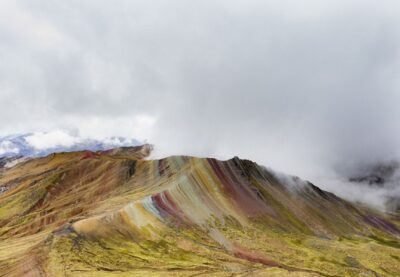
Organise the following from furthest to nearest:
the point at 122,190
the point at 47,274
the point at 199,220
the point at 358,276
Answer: the point at 122,190 → the point at 199,220 → the point at 358,276 → the point at 47,274

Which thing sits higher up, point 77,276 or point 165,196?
point 165,196

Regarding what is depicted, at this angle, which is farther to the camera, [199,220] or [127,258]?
[199,220]

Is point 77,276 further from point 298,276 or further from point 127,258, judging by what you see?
point 298,276

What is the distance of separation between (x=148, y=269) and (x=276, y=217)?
96.6 m

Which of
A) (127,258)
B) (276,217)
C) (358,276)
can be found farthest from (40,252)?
(276,217)

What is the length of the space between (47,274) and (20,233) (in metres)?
82.3

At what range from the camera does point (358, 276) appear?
423 feet

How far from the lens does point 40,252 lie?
10694 centimetres

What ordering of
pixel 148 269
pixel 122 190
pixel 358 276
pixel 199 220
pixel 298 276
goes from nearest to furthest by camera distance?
pixel 148 269 < pixel 298 276 < pixel 358 276 < pixel 199 220 < pixel 122 190

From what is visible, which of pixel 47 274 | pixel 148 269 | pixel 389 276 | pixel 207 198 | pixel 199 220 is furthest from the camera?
pixel 207 198

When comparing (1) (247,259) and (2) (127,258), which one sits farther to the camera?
(1) (247,259)

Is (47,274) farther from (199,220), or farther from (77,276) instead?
(199,220)

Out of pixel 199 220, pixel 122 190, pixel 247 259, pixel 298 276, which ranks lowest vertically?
pixel 298 276

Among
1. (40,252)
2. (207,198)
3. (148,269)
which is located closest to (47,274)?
(40,252)
